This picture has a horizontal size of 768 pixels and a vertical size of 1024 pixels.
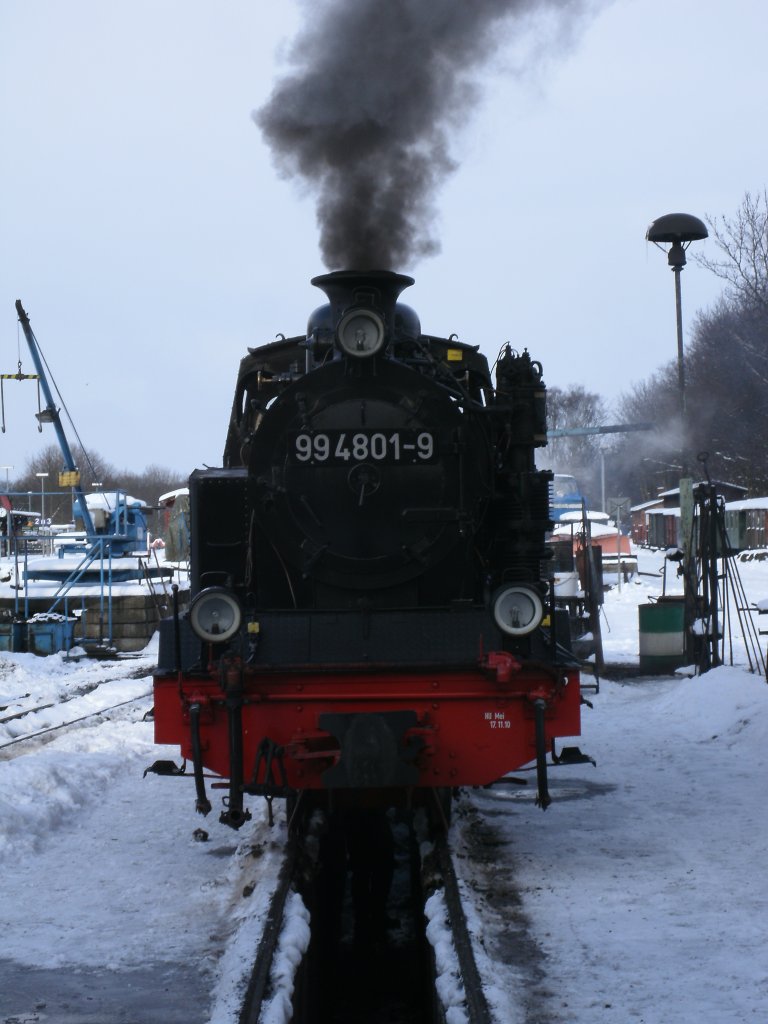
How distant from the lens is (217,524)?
707 cm

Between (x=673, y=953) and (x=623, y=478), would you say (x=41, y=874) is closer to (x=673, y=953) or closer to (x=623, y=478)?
(x=673, y=953)

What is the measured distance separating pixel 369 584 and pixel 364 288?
5.74 feet

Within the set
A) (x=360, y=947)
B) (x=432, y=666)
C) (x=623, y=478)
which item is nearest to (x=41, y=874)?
(x=360, y=947)

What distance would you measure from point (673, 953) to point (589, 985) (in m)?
0.52

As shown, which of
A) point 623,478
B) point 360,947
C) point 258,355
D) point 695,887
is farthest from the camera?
point 623,478

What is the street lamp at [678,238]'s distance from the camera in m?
17.3

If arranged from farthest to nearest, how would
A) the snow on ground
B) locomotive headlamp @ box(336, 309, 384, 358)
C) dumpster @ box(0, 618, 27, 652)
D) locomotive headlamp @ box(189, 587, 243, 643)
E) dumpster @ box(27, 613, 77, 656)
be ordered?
dumpster @ box(27, 613, 77, 656) < dumpster @ box(0, 618, 27, 652) < locomotive headlamp @ box(336, 309, 384, 358) < locomotive headlamp @ box(189, 587, 243, 643) < the snow on ground

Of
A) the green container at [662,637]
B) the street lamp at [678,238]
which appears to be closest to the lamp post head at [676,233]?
the street lamp at [678,238]

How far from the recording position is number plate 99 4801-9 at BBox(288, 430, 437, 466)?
6.62 meters

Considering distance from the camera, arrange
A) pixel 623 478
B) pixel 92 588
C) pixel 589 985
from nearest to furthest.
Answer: pixel 589 985 < pixel 92 588 < pixel 623 478

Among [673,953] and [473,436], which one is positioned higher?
[473,436]

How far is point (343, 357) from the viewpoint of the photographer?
6680mm

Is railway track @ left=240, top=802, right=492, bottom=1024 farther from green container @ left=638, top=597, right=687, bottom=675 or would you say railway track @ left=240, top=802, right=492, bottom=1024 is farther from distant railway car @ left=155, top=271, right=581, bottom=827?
green container @ left=638, top=597, right=687, bottom=675

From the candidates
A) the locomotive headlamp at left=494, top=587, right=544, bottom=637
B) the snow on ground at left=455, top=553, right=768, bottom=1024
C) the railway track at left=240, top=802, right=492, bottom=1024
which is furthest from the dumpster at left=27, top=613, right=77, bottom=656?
the locomotive headlamp at left=494, top=587, right=544, bottom=637
